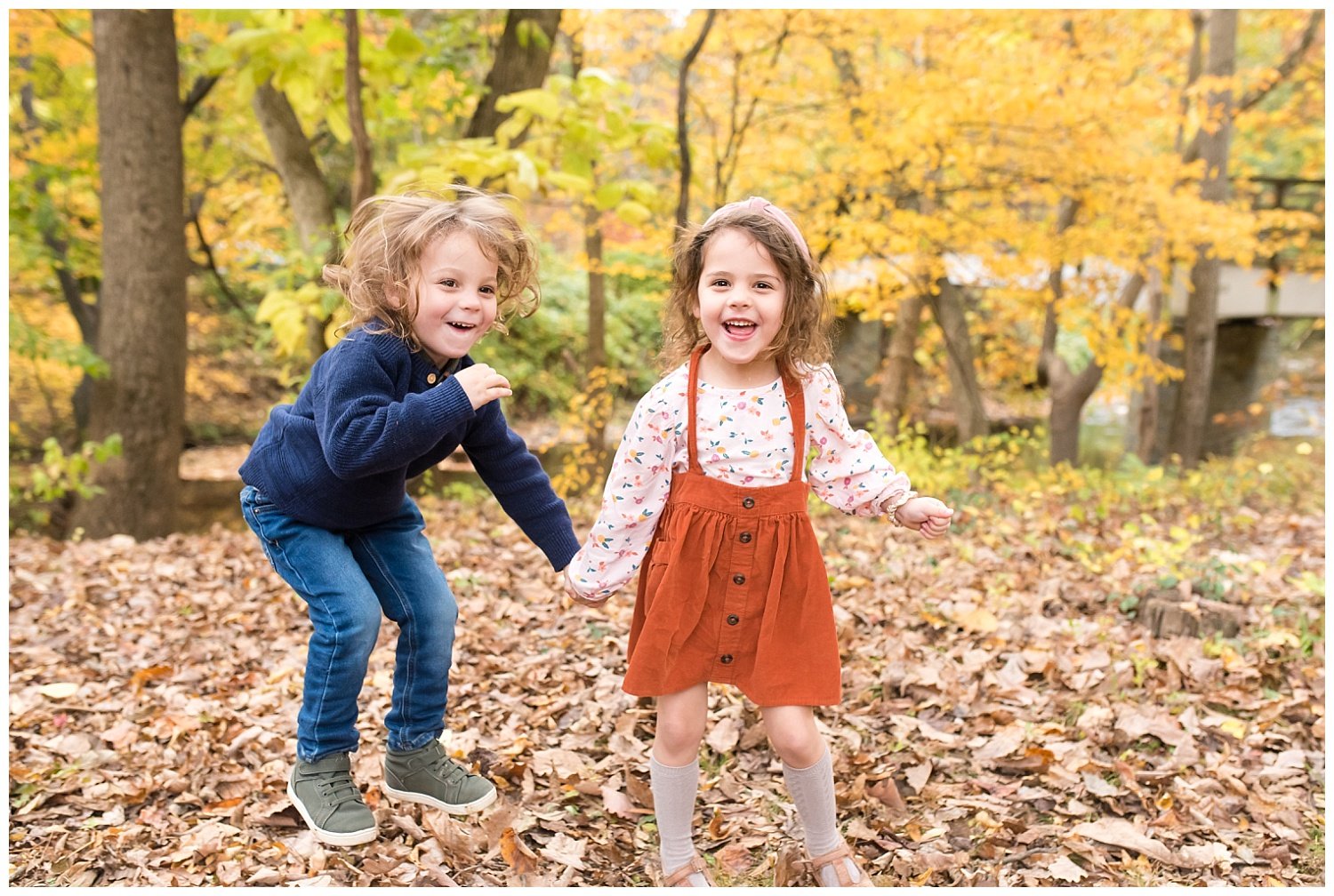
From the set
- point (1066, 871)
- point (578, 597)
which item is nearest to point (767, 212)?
point (578, 597)

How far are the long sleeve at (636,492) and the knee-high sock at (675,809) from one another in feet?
1.52

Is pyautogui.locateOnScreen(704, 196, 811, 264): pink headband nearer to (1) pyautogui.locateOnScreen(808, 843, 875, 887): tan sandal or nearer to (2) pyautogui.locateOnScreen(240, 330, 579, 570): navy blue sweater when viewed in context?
(2) pyautogui.locateOnScreen(240, 330, 579, 570): navy blue sweater

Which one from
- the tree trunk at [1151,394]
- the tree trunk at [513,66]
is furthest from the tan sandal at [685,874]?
the tree trunk at [1151,394]

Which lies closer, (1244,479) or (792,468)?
(792,468)

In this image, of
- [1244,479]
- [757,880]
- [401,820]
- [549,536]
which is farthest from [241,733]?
[1244,479]

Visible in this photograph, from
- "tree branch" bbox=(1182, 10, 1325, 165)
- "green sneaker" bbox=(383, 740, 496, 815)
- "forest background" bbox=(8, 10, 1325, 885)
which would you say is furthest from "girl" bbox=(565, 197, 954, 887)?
"tree branch" bbox=(1182, 10, 1325, 165)

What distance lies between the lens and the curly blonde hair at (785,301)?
→ 8.04 feet

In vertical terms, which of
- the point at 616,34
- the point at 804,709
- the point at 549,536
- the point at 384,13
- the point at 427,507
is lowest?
the point at 427,507

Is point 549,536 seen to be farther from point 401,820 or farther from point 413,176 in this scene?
point 413,176

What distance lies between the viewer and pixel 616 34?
29.7ft

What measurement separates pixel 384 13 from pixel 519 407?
27.2 feet

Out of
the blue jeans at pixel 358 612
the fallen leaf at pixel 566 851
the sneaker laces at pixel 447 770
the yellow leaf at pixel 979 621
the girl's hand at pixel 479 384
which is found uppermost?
the girl's hand at pixel 479 384

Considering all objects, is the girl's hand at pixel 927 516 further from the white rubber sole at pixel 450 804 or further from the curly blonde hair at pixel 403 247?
the white rubber sole at pixel 450 804

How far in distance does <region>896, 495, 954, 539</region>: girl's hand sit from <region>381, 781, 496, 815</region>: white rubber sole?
4.51 ft
